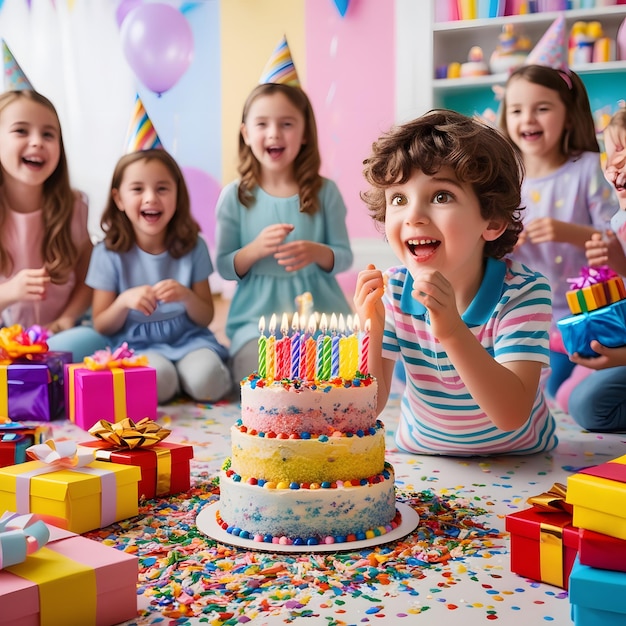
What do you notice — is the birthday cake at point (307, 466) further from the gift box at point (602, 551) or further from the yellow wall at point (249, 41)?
the yellow wall at point (249, 41)

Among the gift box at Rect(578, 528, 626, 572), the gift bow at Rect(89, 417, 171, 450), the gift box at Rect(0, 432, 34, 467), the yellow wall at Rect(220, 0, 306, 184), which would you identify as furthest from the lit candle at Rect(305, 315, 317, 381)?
the yellow wall at Rect(220, 0, 306, 184)

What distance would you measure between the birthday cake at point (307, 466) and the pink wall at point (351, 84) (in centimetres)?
229

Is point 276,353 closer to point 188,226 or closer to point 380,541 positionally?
point 380,541

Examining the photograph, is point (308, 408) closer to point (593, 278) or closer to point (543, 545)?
point (543, 545)

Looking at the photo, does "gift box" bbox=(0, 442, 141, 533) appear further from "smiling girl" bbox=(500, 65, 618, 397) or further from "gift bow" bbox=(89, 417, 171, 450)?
"smiling girl" bbox=(500, 65, 618, 397)

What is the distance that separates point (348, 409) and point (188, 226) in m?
2.05

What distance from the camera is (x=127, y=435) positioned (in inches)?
80.0

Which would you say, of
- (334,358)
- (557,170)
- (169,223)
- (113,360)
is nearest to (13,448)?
(334,358)

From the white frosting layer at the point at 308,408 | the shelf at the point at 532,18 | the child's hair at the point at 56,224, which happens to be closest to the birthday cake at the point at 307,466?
the white frosting layer at the point at 308,408

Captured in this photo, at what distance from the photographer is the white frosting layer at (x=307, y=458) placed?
65.4 inches

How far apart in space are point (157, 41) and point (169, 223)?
0.90 metres

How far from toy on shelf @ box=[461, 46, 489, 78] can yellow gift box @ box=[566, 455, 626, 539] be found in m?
2.64

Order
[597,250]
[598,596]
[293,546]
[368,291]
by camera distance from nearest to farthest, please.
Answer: [598,596]
[293,546]
[368,291]
[597,250]

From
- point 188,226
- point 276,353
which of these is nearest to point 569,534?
point 276,353
